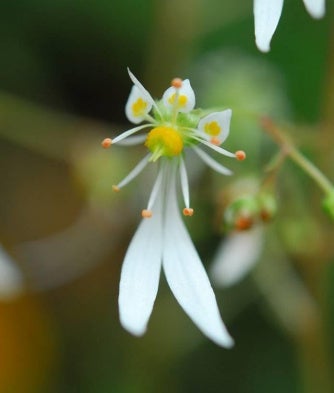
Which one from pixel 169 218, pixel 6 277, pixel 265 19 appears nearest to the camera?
pixel 265 19

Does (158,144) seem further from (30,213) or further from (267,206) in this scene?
(30,213)

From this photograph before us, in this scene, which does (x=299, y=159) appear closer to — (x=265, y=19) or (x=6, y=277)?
(x=265, y=19)

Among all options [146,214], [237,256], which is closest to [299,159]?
[146,214]

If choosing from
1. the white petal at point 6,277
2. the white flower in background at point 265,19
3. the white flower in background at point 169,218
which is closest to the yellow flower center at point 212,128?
the white flower in background at point 169,218

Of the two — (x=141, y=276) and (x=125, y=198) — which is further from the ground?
(x=125, y=198)

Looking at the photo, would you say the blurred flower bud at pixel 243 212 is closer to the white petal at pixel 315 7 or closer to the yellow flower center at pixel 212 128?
the yellow flower center at pixel 212 128

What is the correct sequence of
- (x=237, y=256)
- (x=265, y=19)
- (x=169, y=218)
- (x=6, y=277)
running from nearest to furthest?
(x=265, y=19) → (x=169, y=218) → (x=6, y=277) → (x=237, y=256)
